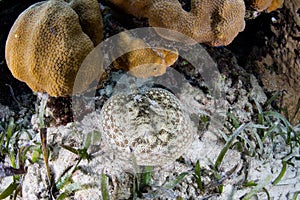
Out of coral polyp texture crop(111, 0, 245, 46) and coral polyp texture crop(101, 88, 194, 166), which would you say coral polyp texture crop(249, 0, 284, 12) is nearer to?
coral polyp texture crop(111, 0, 245, 46)

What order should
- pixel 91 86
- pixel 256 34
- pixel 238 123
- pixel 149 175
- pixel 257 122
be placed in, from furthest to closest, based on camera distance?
pixel 256 34, pixel 257 122, pixel 238 123, pixel 91 86, pixel 149 175

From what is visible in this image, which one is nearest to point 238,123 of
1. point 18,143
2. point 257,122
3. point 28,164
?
point 257,122

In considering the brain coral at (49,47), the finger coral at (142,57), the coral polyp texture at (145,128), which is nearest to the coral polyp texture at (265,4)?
the finger coral at (142,57)

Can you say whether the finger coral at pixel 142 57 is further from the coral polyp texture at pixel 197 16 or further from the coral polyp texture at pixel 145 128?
the coral polyp texture at pixel 145 128

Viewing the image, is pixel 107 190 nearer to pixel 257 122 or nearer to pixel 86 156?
pixel 86 156

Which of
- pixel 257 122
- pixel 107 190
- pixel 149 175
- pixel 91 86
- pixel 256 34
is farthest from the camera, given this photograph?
pixel 256 34

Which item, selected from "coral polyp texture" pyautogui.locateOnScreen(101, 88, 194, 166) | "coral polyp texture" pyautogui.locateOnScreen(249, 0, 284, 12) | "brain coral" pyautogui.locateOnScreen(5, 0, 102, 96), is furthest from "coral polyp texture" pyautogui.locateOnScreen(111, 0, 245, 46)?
"coral polyp texture" pyautogui.locateOnScreen(101, 88, 194, 166)

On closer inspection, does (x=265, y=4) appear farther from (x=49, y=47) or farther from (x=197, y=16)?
(x=49, y=47)
